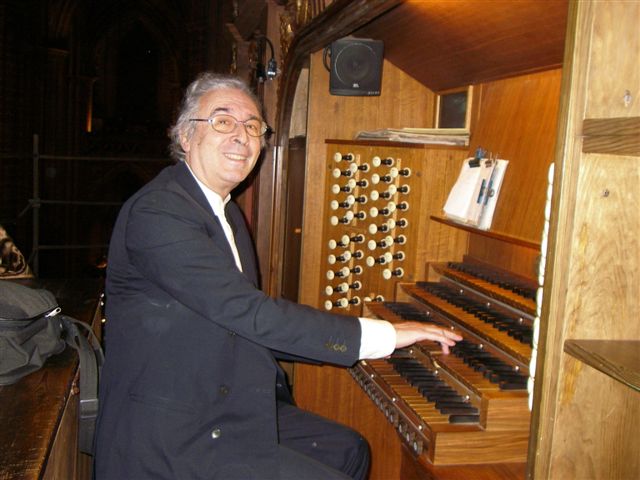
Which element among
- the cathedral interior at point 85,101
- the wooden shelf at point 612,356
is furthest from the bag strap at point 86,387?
the cathedral interior at point 85,101

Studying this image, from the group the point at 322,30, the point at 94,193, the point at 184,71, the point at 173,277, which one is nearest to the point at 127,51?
Result: the point at 184,71

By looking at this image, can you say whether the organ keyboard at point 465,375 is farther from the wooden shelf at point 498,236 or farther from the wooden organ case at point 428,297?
the wooden shelf at point 498,236

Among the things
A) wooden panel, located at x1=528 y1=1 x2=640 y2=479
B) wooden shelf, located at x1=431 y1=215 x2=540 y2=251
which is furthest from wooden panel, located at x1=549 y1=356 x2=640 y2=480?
wooden shelf, located at x1=431 y1=215 x2=540 y2=251

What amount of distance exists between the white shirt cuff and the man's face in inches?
27.0

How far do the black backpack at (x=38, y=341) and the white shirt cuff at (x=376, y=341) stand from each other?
35.6 inches

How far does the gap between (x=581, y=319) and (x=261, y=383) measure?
100 centimetres

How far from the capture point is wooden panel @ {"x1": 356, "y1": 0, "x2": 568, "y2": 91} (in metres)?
2.15

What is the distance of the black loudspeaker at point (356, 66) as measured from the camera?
3.15 m

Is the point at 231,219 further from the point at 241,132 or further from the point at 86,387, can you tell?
the point at 86,387

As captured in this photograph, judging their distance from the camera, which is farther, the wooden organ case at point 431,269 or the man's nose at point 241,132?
the man's nose at point 241,132

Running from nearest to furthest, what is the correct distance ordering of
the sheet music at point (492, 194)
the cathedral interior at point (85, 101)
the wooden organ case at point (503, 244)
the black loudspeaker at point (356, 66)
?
1. the wooden organ case at point (503, 244)
2. the sheet music at point (492, 194)
3. the black loudspeaker at point (356, 66)
4. the cathedral interior at point (85, 101)

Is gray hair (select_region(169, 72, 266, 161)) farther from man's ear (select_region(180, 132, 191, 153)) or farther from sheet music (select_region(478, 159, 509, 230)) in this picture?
sheet music (select_region(478, 159, 509, 230))

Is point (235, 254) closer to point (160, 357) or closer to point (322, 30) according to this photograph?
point (160, 357)

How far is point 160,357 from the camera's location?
5.76ft
